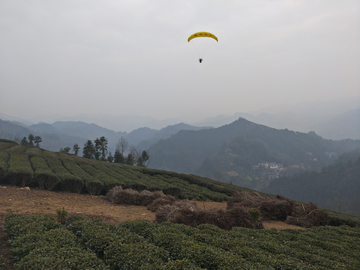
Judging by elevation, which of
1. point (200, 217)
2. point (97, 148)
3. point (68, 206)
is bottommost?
point (68, 206)

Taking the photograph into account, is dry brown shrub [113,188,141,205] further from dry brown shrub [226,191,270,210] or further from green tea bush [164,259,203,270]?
green tea bush [164,259,203,270]

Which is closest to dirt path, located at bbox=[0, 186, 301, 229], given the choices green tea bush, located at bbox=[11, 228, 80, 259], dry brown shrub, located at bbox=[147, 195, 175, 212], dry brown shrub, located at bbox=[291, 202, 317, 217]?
dry brown shrub, located at bbox=[147, 195, 175, 212]

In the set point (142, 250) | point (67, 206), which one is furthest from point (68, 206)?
point (142, 250)

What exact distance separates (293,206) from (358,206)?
4410 inches

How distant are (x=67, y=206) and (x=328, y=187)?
14481 centimetres

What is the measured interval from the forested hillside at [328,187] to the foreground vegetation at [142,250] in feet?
393

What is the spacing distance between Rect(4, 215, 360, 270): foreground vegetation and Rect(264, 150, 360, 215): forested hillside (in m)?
120

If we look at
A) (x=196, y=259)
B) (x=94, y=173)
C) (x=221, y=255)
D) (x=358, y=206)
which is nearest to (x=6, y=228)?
(x=196, y=259)

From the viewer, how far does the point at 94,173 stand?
55.2 feet

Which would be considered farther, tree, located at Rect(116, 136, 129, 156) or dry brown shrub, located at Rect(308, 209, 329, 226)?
tree, located at Rect(116, 136, 129, 156)

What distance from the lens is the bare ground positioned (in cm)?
875

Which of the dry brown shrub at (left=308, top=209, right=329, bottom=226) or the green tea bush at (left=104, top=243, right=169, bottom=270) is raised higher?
the green tea bush at (left=104, top=243, right=169, bottom=270)

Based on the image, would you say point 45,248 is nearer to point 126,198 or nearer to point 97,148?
point 126,198

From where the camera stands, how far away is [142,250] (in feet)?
14.7
